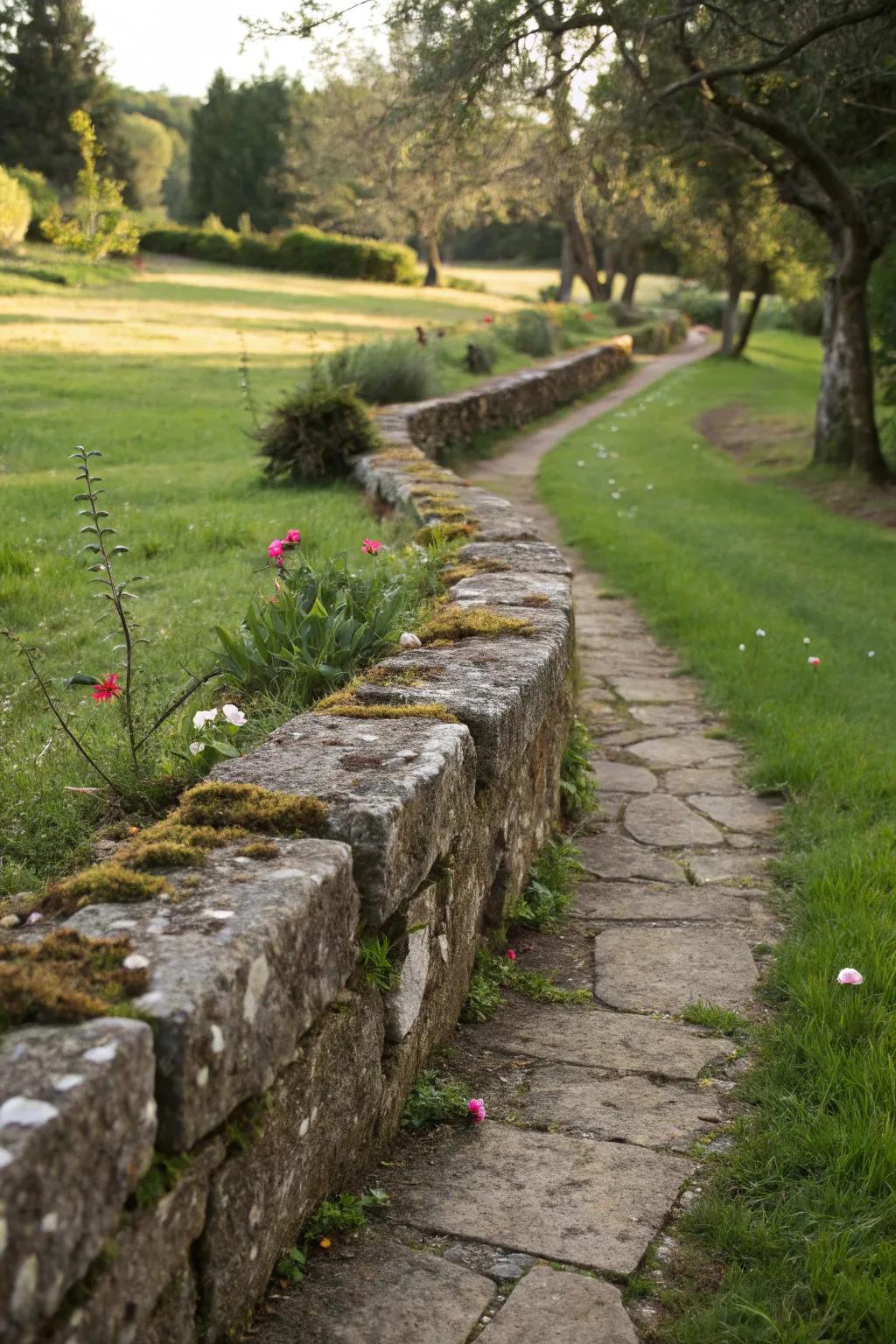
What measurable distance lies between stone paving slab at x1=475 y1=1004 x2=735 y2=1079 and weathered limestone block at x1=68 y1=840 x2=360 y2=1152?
100cm

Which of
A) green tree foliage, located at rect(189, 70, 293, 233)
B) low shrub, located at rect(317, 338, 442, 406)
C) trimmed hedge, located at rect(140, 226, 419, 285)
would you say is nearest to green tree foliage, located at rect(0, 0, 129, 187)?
trimmed hedge, located at rect(140, 226, 419, 285)

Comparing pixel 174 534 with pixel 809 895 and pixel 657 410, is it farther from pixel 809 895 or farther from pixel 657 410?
pixel 657 410

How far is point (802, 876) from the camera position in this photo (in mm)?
4234

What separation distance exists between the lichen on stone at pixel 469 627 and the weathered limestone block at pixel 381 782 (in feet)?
3.50

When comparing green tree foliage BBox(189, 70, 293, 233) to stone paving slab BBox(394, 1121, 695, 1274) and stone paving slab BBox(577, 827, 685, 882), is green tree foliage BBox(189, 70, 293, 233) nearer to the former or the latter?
stone paving slab BBox(577, 827, 685, 882)

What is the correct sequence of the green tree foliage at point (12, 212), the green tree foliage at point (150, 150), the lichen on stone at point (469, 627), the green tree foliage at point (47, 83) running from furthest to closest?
1. the green tree foliage at point (150, 150)
2. the green tree foliage at point (47, 83)
3. the green tree foliage at point (12, 212)
4. the lichen on stone at point (469, 627)

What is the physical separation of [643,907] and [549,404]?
55.6 ft

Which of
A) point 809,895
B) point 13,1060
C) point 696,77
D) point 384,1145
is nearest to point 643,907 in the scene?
point 809,895

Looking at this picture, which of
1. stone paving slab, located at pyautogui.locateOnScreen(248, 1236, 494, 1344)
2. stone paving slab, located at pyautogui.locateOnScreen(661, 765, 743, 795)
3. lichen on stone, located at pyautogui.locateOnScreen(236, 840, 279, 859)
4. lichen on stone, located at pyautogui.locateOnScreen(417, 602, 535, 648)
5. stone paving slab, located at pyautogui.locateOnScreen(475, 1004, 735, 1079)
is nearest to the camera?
stone paving slab, located at pyautogui.locateOnScreen(248, 1236, 494, 1344)

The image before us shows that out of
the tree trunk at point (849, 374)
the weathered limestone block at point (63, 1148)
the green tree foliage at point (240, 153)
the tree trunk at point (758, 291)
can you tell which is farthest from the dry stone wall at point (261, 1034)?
the green tree foliage at point (240, 153)

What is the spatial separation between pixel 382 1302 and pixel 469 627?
8.22 ft

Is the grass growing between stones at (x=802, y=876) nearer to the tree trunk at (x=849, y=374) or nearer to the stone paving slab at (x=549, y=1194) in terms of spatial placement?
the stone paving slab at (x=549, y=1194)

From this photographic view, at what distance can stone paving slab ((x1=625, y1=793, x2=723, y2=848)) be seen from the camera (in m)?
4.74

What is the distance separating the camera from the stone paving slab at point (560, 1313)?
211cm
